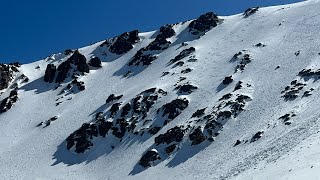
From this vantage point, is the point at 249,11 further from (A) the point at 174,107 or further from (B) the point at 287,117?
(B) the point at 287,117

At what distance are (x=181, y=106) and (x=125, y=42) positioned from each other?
5057 centimetres

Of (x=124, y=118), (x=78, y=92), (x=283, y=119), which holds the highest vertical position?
(x=78, y=92)

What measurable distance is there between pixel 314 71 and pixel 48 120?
4646 centimetres

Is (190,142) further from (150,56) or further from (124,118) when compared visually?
(150,56)

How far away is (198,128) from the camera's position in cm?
6125

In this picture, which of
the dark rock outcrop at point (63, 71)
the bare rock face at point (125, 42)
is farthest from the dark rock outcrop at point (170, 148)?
the bare rock face at point (125, 42)

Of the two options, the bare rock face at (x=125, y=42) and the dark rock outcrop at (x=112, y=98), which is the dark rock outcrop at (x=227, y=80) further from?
the bare rock face at (x=125, y=42)

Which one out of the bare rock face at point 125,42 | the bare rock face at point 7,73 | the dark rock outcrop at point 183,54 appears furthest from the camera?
the bare rock face at point 125,42

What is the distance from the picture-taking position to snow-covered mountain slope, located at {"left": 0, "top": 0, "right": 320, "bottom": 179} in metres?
52.3

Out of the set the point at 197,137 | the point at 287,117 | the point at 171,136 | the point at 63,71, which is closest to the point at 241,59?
the point at 171,136

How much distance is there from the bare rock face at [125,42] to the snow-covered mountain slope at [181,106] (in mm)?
371

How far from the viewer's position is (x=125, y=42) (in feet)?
384

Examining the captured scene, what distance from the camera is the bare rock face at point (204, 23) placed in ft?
359

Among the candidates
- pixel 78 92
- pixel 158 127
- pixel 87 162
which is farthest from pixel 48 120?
pixel 158 127
